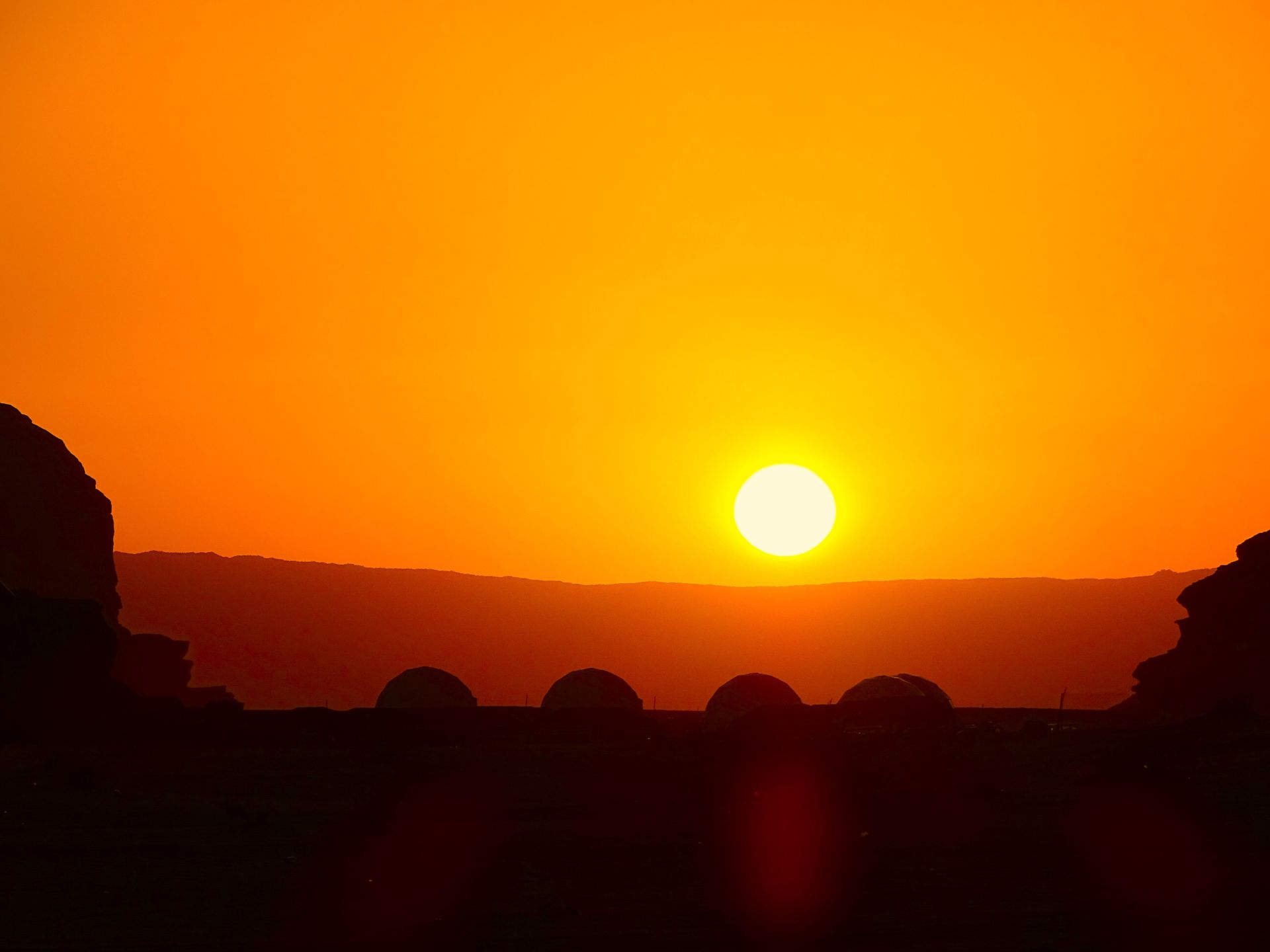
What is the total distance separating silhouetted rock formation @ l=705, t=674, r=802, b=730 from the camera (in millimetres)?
38656

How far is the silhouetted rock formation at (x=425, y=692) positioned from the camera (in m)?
46.4

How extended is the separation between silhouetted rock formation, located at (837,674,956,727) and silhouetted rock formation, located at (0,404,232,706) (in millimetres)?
17457

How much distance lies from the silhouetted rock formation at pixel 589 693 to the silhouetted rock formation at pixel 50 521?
11945mm

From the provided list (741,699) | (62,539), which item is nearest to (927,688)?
(741,699)

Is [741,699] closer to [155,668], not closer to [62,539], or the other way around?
[155,668]

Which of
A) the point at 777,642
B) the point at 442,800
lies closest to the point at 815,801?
the point at 442,800

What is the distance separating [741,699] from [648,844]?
807 inches

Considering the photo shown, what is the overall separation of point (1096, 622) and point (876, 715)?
349 feet

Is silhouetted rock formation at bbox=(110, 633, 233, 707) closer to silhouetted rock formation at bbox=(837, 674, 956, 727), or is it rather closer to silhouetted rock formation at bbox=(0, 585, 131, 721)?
silhouetted rock formation at bbox=(0, 585, 131, 721)

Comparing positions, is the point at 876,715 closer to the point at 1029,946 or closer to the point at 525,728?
the point at 525,728

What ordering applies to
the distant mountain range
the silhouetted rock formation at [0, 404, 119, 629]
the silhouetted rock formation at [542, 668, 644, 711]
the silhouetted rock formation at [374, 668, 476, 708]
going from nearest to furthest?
1. the silhouetted rock formation at [0, 404, 119, 629]
2. the silhouetted rock formation at [542, 668, 644, 711]
3. the silhouetted rock formation at [374, 668, 476, 708]
4. the distant mountain range

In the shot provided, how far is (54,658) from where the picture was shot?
101 feet

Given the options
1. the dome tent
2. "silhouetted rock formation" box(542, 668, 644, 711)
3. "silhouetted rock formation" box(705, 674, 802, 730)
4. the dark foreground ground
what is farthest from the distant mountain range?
the dark foreground ground

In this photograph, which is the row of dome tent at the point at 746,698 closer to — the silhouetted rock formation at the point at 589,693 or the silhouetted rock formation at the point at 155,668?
the silhouetted rock formation at the point at 589,693
